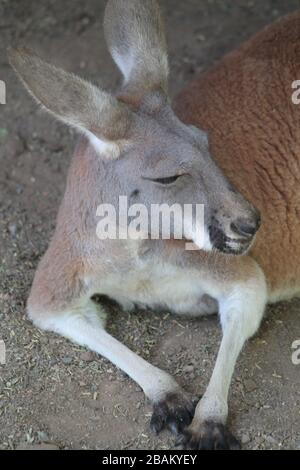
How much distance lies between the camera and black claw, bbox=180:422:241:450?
4.77 metres

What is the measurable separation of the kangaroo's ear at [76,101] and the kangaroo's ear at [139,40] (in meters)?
0.49

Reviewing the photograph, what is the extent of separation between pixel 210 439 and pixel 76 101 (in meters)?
2.09

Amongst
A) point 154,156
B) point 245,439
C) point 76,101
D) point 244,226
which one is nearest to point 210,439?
point 245,439

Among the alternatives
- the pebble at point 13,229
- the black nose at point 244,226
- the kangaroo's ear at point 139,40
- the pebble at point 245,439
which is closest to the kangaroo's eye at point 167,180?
the black nose at point 244,226

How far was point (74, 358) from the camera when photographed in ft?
18.1

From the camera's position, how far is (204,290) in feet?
18.4

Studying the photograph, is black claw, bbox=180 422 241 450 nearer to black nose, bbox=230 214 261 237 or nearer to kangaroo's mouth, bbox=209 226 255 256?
kangaroo's mouth, bbox=209 226 255 256

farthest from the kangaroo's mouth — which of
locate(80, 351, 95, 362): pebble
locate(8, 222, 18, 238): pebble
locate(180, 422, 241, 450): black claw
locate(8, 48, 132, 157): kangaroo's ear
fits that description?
locate(8, 222, 18, 238): pebble

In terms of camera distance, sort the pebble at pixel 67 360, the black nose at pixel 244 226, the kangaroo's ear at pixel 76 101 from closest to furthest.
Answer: the kangaroo's ear at pixel 76 101, the black nose at pixel 244 226, the pebble at pixel 67 360

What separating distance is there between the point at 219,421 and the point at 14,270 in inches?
86.2

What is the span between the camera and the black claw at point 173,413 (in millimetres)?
4934

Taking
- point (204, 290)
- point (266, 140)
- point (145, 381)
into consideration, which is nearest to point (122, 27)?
point (266, 140)

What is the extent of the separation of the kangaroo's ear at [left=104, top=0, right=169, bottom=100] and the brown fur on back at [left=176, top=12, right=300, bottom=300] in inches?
32.0

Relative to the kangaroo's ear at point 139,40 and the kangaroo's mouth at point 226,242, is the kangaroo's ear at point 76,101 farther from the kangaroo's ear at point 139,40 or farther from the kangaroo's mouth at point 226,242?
the kangaroo's mouth at point 226,242
